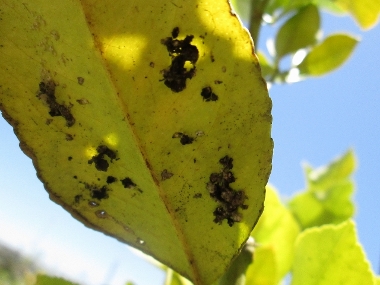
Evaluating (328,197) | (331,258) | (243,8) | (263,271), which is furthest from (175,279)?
(243,8)

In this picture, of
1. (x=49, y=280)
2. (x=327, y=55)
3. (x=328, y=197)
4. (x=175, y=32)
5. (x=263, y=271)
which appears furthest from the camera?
(x=328, y=197)

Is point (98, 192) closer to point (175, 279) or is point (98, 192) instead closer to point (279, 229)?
point (175, 279)

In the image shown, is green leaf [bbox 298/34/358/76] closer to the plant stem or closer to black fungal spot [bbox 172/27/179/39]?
the plant stem

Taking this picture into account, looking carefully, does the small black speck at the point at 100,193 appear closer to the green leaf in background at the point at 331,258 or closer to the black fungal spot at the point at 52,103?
the black fungal spot at the point at 52,103

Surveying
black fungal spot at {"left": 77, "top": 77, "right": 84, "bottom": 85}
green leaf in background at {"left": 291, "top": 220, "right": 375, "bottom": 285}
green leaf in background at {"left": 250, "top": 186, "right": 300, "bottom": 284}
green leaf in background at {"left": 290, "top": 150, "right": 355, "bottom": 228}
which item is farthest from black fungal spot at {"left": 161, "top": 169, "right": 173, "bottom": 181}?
green leaf in background at {"left": 290, "top": 150, "right": 355, "bottom": 228}

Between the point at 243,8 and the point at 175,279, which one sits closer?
the point at 175,279

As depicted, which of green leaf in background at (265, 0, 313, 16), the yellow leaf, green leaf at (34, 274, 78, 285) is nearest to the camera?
the yellow leaf
